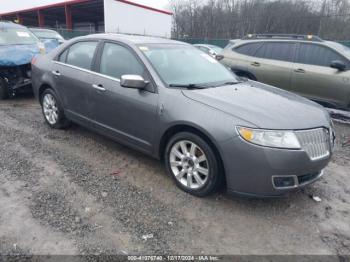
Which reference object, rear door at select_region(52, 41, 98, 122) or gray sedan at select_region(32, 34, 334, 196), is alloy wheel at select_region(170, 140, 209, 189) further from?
rear door at select_region(52, 41, 98, 122)

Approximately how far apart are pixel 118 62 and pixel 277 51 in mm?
4439

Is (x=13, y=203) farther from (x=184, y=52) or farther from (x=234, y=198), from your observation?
(x=184, y=52)

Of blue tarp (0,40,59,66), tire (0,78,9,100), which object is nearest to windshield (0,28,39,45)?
blue tarp (0,40,59,66)

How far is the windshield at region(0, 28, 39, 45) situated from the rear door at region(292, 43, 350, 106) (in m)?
6.86

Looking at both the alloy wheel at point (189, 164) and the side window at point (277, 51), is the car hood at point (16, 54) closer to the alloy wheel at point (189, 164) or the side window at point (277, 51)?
the alloy wheel at point (189, 164)

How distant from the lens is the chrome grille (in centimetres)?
278

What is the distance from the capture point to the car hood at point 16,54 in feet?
21.5

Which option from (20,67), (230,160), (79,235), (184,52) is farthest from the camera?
(20,67)

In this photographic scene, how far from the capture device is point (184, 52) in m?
4.09

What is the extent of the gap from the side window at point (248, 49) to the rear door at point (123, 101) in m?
4.27

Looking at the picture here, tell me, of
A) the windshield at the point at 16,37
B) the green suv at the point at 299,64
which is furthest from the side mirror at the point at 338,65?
the windshield at the point at 16,37

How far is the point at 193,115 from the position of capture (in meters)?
3.02

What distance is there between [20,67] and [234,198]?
19.4 ft

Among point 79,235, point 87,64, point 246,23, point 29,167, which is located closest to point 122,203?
point 79,235
